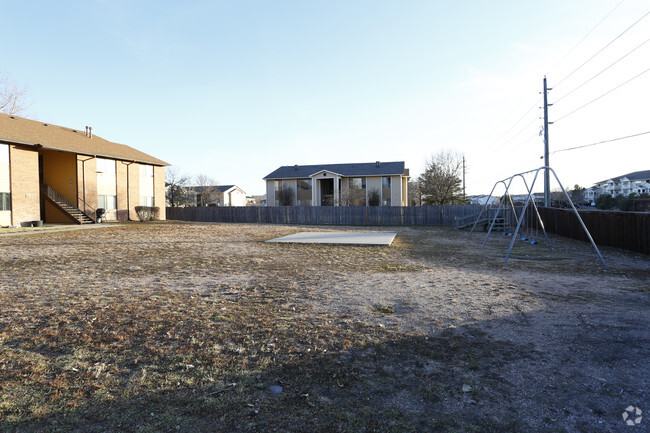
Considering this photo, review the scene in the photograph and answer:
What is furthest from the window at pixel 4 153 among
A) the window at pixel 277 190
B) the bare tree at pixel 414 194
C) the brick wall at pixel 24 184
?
the bare tree at pixel 414 194

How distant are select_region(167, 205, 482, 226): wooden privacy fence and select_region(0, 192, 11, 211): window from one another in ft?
55.4

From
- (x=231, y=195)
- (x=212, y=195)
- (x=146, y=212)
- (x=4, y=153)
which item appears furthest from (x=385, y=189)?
(x=231, y=195)

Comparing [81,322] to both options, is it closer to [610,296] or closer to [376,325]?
[376,325]

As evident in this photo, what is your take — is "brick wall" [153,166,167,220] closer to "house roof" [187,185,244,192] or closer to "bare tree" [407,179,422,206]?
"house roof" [187,185,244,192]

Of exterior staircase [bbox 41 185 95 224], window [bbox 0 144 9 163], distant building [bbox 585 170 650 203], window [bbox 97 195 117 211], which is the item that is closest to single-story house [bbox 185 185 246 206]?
window [bbox 97 195 117 211]

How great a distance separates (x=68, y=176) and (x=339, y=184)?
29578 millimetres

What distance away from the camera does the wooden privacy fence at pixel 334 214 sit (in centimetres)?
3122

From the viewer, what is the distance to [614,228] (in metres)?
13.4

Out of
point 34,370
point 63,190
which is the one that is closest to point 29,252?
point 34,370

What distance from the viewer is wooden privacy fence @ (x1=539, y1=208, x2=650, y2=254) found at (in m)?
11.7

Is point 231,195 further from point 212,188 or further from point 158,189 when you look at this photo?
point 158,189

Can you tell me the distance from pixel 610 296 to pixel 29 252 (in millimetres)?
15822

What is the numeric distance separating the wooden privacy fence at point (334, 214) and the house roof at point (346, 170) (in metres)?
13.2

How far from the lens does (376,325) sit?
481 centimetres
